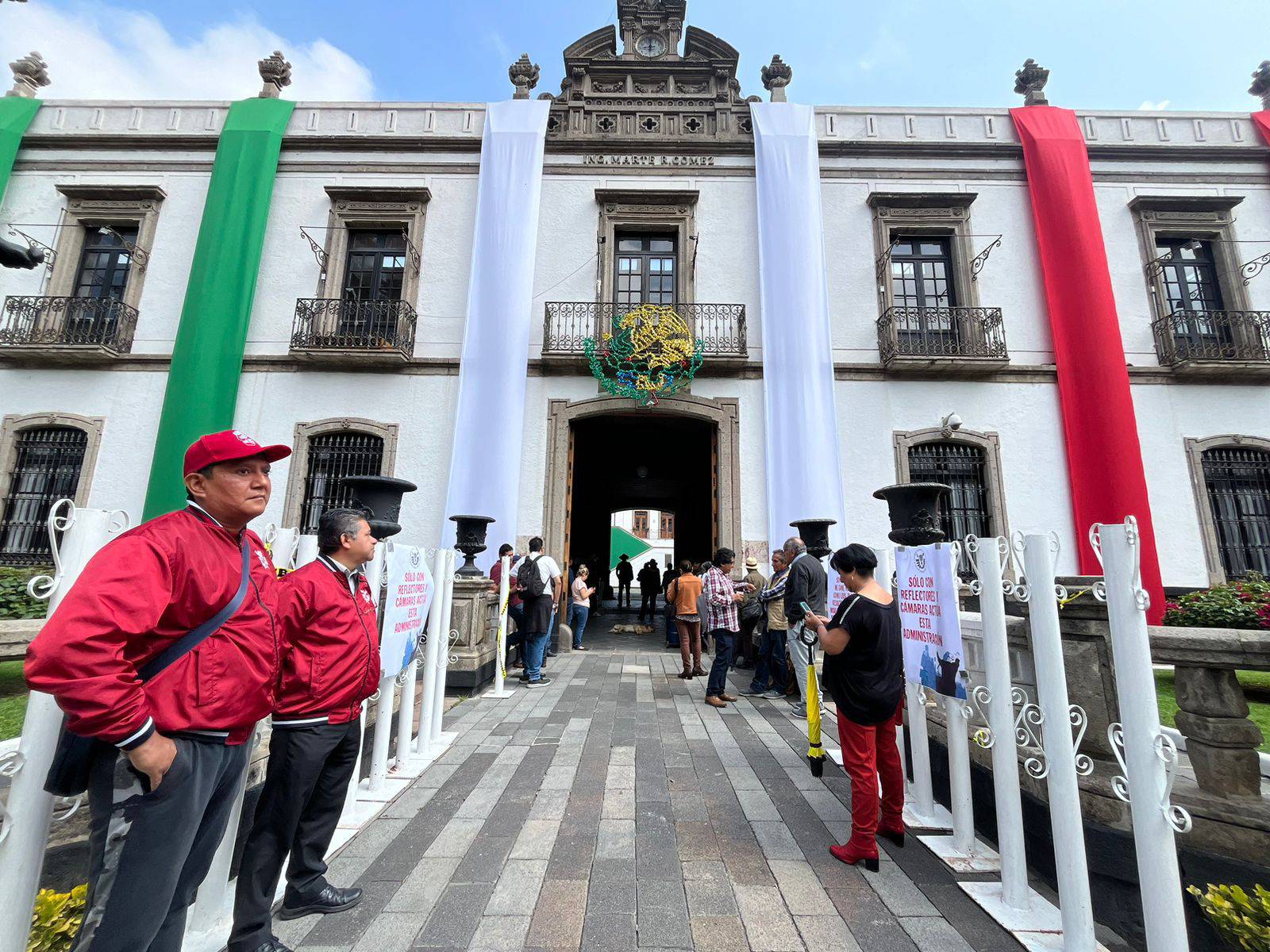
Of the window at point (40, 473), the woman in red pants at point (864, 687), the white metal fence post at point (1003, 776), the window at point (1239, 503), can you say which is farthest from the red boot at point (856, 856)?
the window at point (40, 473)

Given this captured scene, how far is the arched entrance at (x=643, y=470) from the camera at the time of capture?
404 inches

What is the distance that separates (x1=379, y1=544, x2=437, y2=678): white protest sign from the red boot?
269 centimetres

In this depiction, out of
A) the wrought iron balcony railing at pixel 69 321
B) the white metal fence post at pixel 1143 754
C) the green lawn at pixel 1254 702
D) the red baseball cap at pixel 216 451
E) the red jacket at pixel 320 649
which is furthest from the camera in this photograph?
the wrought iron balcony railing at pixel 69 321

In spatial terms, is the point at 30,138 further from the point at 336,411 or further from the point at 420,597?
the point at 420,597

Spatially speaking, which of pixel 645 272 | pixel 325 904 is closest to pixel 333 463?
pixel 645 272

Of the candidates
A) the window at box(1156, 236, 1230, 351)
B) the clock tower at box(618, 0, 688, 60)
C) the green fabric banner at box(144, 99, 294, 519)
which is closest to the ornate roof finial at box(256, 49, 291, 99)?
the green fabric banner at box(144, 99, 294, 519)

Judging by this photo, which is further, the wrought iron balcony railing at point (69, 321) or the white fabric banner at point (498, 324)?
the wrought iron balcony railing at point (69, 321)

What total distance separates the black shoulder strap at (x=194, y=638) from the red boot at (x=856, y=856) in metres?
2.91

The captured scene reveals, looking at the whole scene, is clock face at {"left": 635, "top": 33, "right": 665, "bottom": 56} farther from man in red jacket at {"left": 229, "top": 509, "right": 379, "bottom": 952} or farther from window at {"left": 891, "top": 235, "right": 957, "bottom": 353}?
man in red jacket at {"left": 229, "top": 509, "right": 379, "bottom": 952}

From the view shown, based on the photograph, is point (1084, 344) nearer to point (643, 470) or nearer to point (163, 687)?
point (643, 470)

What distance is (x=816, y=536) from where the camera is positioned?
6312mm

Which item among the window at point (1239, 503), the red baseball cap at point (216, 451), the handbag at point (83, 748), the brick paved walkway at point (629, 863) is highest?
the window at point (1239, 503)

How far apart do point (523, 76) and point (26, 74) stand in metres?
10.6

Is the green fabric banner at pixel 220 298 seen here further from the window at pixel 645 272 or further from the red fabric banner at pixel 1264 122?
the red fabric banner at pixel 1264 122
